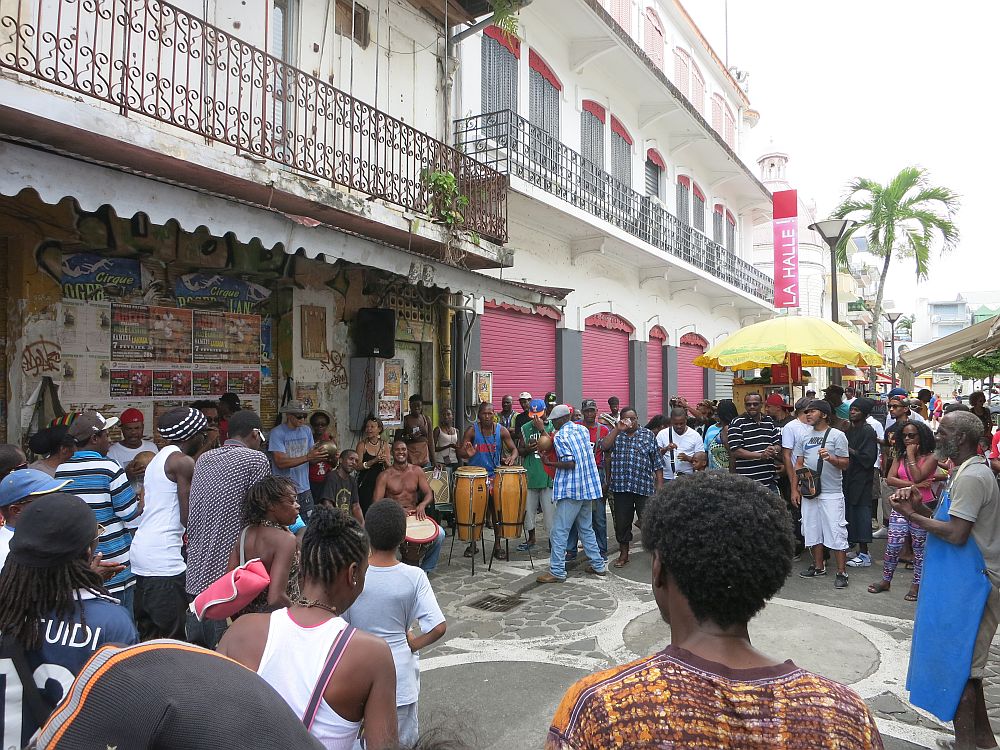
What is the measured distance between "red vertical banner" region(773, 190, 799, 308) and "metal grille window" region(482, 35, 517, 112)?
12.5m

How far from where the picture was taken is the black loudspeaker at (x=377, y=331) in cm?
916

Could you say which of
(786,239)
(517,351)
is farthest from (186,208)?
(786,239)

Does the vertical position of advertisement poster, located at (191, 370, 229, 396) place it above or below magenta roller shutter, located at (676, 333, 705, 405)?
below

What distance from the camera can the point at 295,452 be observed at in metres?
7.27

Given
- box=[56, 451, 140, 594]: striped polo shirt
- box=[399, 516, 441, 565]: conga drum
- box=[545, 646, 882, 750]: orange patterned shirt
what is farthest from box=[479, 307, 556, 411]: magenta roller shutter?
A: box=[545, 646, 882, 750]: orange patterned shirt

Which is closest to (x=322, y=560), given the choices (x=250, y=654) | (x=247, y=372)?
(x=250, y=654)

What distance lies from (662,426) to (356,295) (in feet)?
14.7

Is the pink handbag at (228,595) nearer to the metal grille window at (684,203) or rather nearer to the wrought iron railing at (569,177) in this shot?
the wrought iron railing at (569,177)

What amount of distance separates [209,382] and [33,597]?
5742 mm

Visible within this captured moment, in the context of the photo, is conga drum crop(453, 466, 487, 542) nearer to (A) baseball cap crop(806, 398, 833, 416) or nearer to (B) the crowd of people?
(B) the crowd of people

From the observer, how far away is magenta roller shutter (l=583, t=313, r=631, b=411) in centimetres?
1474

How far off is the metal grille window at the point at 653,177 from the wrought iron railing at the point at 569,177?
1165 millimetres

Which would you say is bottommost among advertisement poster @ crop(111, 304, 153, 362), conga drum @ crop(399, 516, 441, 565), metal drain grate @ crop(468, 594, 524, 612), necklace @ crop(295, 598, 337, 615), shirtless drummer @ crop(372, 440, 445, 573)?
metal drain grate @ crop(468, 594, 524, 612)

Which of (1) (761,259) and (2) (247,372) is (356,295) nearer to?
(2) (247,372)
